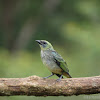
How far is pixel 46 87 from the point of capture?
6.79 m

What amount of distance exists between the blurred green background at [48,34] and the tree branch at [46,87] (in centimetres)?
478

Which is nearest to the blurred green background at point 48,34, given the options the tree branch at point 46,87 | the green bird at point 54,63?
the green bird at point 54,63

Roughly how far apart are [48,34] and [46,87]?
13103 mm

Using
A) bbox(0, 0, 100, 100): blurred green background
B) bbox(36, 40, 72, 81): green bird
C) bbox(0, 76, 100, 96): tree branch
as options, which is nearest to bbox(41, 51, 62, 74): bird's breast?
bbox(36, 40, 72, 81): green bird

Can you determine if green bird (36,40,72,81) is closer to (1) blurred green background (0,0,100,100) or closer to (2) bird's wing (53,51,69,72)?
(2) bird's wing (53,51,69,72)

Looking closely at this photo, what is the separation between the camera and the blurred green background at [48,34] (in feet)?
43.1

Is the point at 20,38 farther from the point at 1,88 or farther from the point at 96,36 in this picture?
the point at 1,88

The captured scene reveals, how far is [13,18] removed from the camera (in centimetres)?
2156

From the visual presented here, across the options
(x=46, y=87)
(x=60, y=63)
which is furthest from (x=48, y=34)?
(x=46, y=87)

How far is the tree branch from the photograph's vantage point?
668 centimetres

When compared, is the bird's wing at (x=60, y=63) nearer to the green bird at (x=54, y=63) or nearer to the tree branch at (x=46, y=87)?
the green bird at (x=54, y=63)

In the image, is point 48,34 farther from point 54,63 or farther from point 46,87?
point 46,87

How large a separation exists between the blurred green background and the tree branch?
4778 millimetres

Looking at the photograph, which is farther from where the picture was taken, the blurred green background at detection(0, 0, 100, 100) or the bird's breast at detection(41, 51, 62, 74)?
the blurred green background at detection(0, 0, 100, 100)
